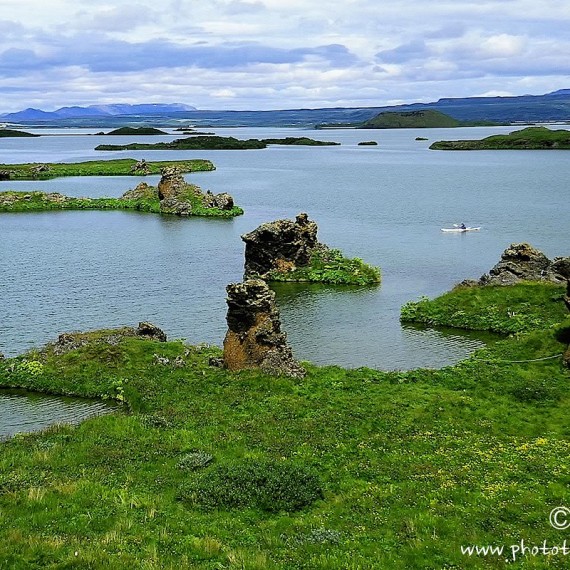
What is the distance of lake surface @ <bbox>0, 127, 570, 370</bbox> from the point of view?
49.6 m

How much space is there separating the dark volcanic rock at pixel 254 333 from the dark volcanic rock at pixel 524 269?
24458 mm

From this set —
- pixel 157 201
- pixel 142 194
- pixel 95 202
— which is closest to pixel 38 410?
pixel 157 201

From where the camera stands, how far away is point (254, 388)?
121 feet

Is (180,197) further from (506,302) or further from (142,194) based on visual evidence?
(506,302)

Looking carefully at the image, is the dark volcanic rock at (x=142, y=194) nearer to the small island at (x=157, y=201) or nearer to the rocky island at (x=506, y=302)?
the small island at (x=157, y=201)

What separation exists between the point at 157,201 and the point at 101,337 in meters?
82.5

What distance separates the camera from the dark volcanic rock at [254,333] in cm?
3978

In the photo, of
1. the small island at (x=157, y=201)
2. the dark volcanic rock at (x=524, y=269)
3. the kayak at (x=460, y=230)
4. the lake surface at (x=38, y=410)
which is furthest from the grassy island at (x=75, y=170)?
the lake surface at (x=38, y=410)

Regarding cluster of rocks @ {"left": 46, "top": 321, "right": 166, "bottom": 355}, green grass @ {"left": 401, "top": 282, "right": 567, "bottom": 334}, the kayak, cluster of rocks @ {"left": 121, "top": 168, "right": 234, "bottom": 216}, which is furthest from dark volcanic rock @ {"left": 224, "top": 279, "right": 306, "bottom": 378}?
cluster of rocks @ {"left": 121, "top": 168, "right": 234, "bottom": 216}

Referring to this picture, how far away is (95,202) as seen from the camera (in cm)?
12862

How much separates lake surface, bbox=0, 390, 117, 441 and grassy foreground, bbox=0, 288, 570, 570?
0.87 metres

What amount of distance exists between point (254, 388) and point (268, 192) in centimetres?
11548

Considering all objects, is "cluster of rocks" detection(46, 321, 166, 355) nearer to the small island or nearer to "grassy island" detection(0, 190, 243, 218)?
the small island

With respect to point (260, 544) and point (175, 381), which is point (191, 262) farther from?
A: point (260, 544)
